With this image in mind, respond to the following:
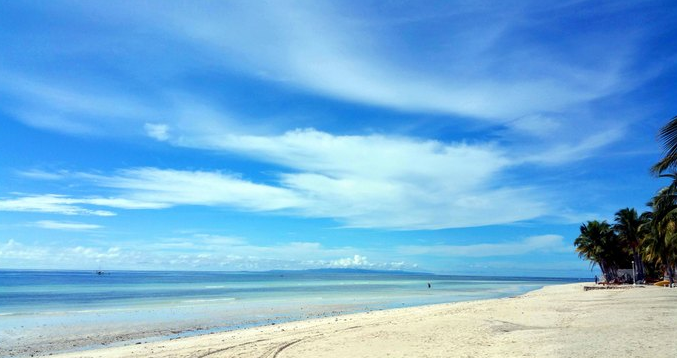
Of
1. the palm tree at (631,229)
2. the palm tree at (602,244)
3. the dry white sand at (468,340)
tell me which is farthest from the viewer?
the palm tree at (602,244)

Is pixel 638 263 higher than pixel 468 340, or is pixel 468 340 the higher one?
pixel 638 263

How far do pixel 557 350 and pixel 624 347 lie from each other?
5.57ft

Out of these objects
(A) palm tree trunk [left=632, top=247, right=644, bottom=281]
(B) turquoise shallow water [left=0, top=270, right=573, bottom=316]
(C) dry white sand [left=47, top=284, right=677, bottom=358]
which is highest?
(A) palm tree trunk [left=632, top=247, right=644, bottom=281]

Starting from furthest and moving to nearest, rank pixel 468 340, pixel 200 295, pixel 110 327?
pixel 200 295 → pixel 110 327 → pixel 468 340

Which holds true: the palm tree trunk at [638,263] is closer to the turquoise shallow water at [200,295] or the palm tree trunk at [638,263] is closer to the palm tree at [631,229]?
the palm tree at [631,229]

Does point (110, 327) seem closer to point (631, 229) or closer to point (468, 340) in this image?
point (468, 340)

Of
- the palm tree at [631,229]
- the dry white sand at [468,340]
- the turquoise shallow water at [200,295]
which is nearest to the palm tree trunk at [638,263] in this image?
the palm tree at [631,229]

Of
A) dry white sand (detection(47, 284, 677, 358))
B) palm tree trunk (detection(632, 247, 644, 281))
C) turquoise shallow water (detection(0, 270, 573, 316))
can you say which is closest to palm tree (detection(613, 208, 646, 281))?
palm tree trunk (detection(632, 247, 644, 281))

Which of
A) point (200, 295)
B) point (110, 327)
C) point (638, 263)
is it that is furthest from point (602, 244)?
point (110, 327)

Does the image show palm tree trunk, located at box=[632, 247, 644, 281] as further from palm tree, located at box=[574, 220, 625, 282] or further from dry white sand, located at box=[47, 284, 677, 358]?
dry white sand, located at box=[47, 284, 677, 358]

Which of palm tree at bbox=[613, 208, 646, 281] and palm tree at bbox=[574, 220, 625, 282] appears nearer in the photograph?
palm tree at bbox=[613, 208, 646, 281]

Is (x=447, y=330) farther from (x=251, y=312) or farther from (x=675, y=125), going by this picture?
(x=251, y=312)

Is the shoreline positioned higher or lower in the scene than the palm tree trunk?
lower

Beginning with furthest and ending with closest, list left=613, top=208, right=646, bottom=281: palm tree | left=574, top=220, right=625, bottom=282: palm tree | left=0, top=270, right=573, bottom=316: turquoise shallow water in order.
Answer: left=574, top=220, right=625, bottom=282: palm tree < left=613, top=208, right=646, bottom=281: palm tree < left=0, top=270, right=573, bottom=316: turquoise shallow water
